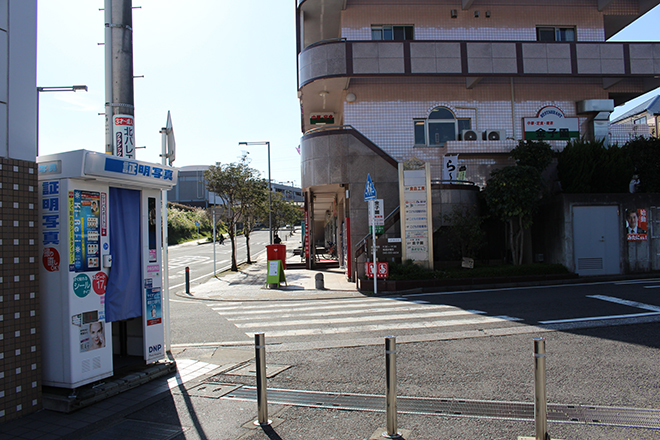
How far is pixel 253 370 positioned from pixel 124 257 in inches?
96.7

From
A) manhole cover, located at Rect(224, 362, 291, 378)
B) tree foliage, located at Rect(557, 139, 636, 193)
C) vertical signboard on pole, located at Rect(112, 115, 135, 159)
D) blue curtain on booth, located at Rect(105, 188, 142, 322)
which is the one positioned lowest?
manhole cover, located at Rect(224, 362, 291, 378)

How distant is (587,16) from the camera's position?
22.8 metres

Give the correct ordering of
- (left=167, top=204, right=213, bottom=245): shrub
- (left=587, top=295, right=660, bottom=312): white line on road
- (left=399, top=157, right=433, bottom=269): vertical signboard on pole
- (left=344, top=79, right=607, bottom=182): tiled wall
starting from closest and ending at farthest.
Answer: (left=587, top=295, right=660, bottom=312): white line on road, (left=399, top=157, right=433, bottom=269): vertical signboard on pole, (left=344, top=79, right=607, bottom=182): tiled wall, (left=167, top=204, right=213, bottom=245): shrub

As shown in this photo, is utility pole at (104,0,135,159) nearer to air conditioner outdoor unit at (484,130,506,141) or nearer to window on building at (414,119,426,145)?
window on building at (414,119,426,145)

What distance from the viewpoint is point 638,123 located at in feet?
91.2

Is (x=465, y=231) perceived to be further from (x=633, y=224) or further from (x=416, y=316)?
(x=416, y=316)

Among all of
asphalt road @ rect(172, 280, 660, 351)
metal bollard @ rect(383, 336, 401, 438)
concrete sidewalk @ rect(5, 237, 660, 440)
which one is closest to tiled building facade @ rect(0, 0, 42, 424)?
concrete sidewalk @ rect(5, 237, 660, 440)

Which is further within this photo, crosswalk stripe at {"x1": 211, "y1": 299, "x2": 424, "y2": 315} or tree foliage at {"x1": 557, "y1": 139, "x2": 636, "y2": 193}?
tree foliage at {"x1": 557, "y1": 139, "x2": 636, "y2": 193}

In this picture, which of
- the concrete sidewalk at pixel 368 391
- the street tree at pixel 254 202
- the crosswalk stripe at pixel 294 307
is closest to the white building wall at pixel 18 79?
the concrete sidewalk at pixel 368 391

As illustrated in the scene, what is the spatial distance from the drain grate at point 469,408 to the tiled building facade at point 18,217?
2.29 meters

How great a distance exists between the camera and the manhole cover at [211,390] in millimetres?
5834

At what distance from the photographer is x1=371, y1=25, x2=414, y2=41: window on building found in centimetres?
2220

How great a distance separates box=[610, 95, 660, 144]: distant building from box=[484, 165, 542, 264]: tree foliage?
6944 millimetres

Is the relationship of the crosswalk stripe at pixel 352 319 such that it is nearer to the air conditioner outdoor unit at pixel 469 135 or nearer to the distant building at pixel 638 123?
the air conditioner outdoor unit at pixel 469 135
